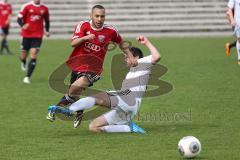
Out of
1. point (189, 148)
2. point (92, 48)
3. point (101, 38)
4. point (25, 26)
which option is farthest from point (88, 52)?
point (25, 26)

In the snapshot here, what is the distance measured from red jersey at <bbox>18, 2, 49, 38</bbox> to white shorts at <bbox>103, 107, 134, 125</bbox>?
850 cm

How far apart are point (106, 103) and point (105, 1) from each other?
31.4 meters

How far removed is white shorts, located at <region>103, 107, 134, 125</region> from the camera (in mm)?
10570

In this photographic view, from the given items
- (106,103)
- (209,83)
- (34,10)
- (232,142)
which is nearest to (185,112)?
(106,103)

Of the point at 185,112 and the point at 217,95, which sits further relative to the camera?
the point at 217,95

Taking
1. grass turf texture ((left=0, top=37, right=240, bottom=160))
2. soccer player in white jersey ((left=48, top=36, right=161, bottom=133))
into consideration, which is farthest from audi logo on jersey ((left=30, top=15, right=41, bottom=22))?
soccer player in white jersey ((left=48, top=36, right=161, bottom=133))

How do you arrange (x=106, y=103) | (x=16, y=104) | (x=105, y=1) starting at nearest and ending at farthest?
(x=106, y=103)
(x=16, y=104)
(x=105, y=1)

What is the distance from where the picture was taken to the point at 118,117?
10656 millimetres

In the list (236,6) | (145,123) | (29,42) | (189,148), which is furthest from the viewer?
(236,6)

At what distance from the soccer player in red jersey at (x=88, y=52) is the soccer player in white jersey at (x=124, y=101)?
223mm

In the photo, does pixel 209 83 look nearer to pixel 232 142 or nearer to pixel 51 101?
pixel 51 101

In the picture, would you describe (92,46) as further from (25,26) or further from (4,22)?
(4,22)

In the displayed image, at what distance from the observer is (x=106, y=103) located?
10500 millimetres

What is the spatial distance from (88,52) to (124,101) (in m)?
0.98
